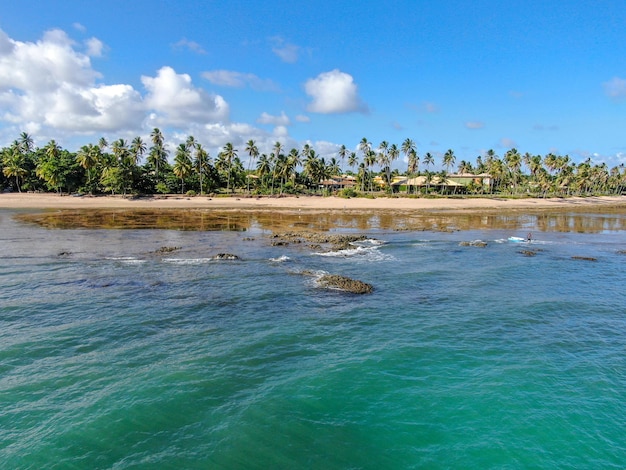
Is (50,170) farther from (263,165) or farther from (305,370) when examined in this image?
(305,370)

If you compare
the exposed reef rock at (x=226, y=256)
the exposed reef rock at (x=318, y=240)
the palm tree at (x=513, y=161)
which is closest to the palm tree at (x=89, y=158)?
the exposed reef rock at (x=318, y=240)

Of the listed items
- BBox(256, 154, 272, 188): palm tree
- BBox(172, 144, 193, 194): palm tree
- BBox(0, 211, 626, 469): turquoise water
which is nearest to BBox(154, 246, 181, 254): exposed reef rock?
BBox(0, 211, 626, 469): turquoise water

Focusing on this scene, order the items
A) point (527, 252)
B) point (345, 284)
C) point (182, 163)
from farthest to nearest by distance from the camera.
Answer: point (182, 163) < point (527, 252) < point (345, 284)

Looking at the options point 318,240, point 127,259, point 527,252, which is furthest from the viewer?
point 318,240

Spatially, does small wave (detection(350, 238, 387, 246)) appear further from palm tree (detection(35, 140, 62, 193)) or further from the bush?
palm tree (detection(35, 140, 62, 193))

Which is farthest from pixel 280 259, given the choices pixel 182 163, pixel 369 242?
pixel 182 163

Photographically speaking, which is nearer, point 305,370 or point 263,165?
point 305,370

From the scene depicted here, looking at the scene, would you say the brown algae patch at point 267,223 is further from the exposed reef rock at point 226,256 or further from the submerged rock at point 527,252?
the exposed reef rock at point 226,256
